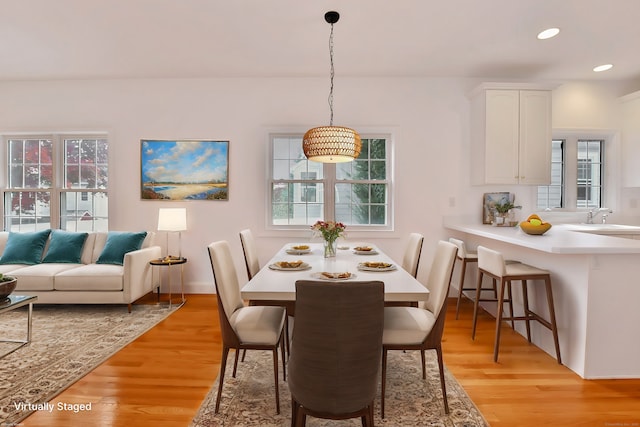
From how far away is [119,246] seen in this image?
411 centimetres

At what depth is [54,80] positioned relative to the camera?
4.61 metres

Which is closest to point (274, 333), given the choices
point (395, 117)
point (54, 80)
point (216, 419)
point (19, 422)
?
point (216, 419)

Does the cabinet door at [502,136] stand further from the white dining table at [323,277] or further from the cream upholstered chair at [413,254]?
the white dining table at [323,277]

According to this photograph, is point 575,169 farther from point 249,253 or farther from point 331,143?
point 249,253

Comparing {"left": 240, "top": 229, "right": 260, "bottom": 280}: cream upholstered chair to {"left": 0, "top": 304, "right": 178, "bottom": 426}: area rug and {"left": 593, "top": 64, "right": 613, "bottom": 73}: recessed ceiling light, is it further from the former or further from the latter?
{"left": 593, "top": 64, "right": 613, "bottom": 73}: recessed ceiling light

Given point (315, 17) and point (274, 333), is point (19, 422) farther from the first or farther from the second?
point (315, 17)

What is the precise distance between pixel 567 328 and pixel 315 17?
10.3ft

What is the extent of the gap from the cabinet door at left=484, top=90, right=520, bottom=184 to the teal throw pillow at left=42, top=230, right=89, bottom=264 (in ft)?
15.7

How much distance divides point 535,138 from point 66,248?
18.2ft

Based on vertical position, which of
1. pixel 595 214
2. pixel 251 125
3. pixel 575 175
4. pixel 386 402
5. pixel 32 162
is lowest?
pixel 386 402

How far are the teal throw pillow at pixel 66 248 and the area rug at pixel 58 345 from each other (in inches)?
20.8

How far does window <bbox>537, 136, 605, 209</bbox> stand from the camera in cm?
454

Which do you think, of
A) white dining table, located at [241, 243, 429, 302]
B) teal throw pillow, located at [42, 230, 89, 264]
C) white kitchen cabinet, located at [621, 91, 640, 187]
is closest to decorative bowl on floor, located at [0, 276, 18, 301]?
teal throw pillow, located at [42, 230, 89, 264]

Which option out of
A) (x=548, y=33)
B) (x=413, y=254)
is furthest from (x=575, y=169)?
(x=413, y=254)
